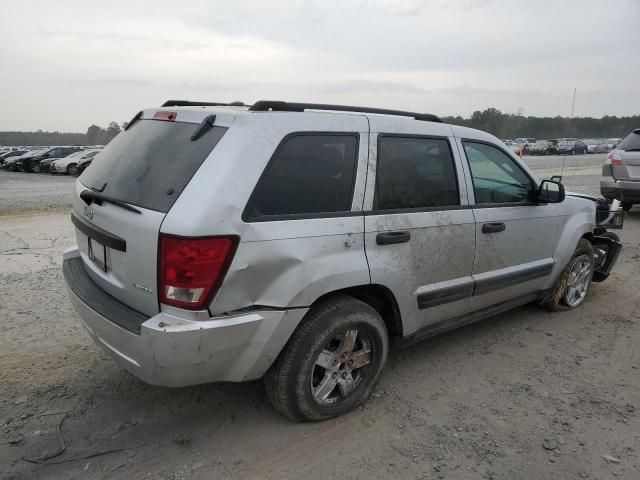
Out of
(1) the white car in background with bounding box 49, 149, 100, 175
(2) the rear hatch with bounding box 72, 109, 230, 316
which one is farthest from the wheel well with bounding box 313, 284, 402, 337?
→ (1) the white car in background with bounding box 49, 149, 100, 175

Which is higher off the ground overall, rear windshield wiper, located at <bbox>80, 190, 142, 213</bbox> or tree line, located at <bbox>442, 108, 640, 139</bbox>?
tree line, located at <bbox>442, 108, 640, 139</bbox>

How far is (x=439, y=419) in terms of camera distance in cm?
301

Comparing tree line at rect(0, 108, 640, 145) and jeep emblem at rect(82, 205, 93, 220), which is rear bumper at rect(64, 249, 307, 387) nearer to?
jeep emblem at rect(82, 205, 93, 220)

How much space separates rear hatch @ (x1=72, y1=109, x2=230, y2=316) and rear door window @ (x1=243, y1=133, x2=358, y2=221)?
34cm

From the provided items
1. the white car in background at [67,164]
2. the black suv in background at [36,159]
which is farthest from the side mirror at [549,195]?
the black suv in background at [36,159]

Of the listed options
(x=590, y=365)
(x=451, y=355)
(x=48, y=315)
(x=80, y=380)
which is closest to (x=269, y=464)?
(x=80, y=380)

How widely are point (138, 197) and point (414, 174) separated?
170 centimetres

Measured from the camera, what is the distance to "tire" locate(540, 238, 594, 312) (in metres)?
4.63

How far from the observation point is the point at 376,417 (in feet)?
9.96

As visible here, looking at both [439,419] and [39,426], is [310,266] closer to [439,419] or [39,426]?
[439,419]

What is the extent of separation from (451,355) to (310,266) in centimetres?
180

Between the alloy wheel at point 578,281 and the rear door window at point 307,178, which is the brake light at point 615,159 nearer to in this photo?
the alloy wheel at point 578,281

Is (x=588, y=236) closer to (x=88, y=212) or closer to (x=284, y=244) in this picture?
(x=284, y=244)

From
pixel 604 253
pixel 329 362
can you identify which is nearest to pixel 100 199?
pixel 329 362
